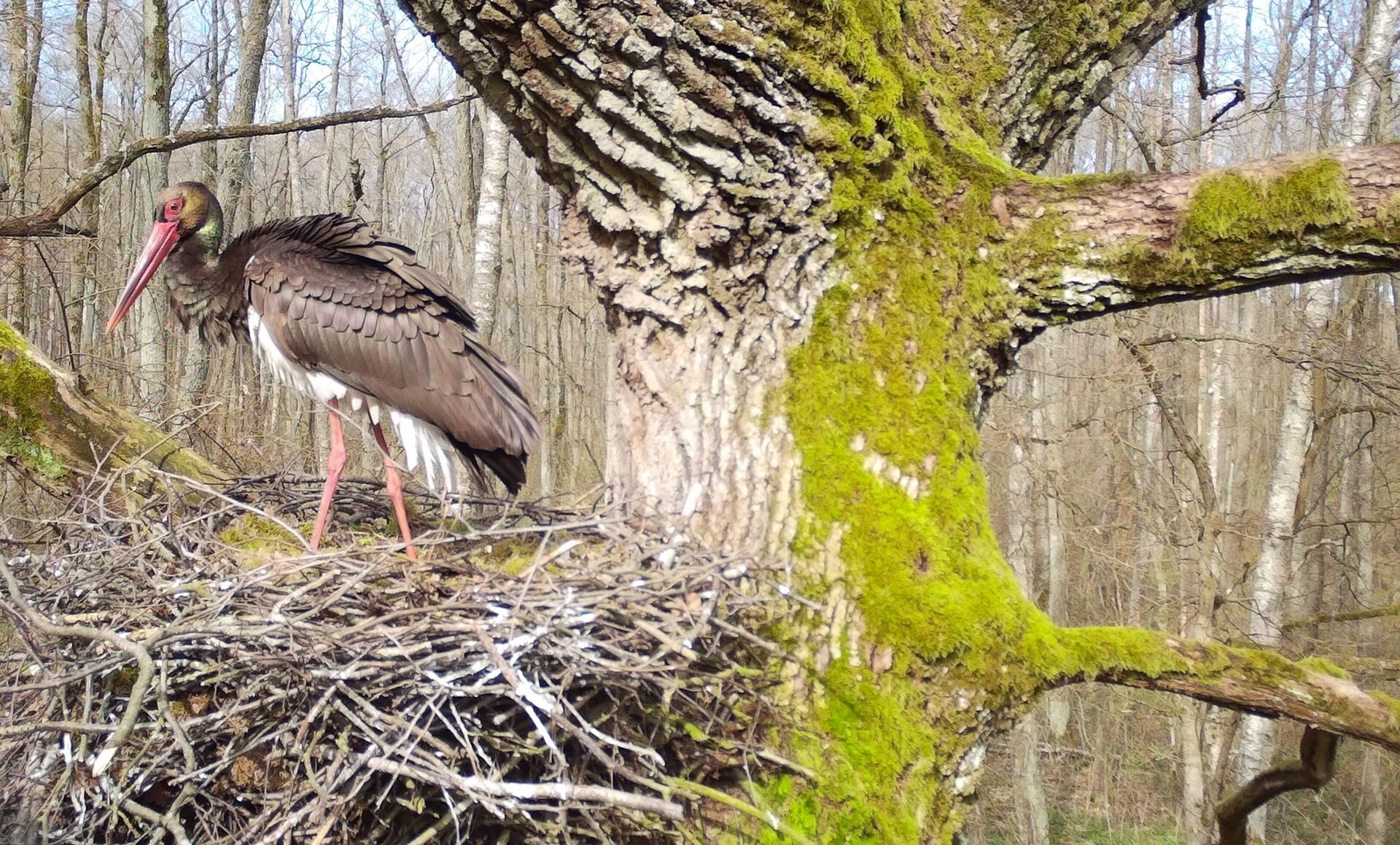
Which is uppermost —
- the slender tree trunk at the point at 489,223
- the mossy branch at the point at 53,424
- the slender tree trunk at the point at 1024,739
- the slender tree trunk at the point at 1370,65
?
the slender tree trunk at the point at 1370,65

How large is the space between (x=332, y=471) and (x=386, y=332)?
2.00 feet

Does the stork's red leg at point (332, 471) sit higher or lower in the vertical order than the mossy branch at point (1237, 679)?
higher

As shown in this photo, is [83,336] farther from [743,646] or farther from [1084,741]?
[1084,741]

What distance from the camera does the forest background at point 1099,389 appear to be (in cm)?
784

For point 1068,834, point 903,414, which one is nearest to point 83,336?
point 903,414

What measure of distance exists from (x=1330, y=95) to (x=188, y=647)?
1343cm

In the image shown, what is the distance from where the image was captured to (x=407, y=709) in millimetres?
2164

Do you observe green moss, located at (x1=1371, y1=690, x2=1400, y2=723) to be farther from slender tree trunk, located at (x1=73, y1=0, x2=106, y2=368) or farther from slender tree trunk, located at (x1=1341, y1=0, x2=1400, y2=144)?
slender tree trunk, located at (x1=73, y1=0, x2=106, y2=368)

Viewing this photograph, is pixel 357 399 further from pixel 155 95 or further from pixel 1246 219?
pixel 155 95

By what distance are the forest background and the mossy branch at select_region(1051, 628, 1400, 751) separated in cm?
154

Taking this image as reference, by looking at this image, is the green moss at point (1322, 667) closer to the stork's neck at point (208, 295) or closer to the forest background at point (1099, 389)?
the forest background at point (1099, 389)

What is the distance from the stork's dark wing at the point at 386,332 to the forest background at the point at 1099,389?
831 mm

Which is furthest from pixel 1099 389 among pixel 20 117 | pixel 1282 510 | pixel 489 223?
pixel 20 117

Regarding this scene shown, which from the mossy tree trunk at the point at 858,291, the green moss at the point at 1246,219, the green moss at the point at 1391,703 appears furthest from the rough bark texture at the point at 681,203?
the green moss at the point at 1391,703
